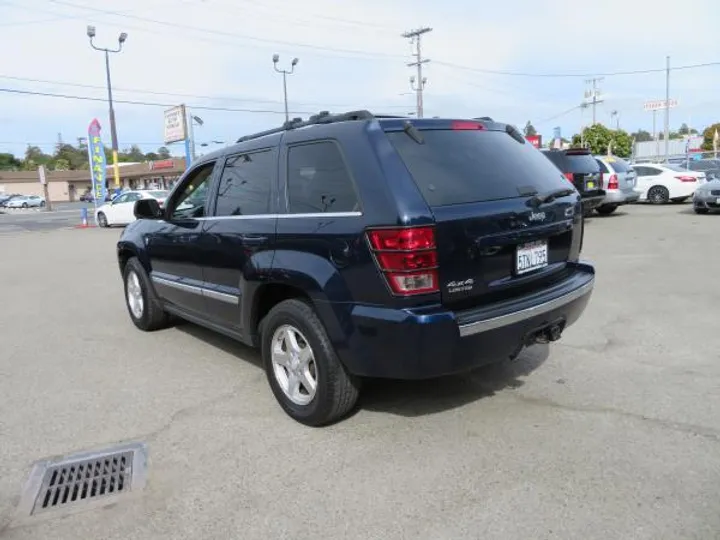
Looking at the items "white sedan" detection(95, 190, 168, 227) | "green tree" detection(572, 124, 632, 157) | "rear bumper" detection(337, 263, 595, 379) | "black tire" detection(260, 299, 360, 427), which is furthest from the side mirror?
"green tree" detection(572, 124, 632, 157)

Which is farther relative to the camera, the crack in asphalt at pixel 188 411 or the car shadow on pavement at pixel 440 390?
the car shadow on pavement at pixel 440 390

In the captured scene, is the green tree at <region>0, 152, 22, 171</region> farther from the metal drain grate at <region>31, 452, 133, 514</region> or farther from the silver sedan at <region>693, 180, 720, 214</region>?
the metal drain grate at <region>31, 452, 133, 514</region>

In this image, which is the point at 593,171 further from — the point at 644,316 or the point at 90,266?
the point at 90,266

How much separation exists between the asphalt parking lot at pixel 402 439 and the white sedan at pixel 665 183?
15.7 m

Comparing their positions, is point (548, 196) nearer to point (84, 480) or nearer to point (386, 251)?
point (386, 251)

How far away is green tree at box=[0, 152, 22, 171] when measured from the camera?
406ft

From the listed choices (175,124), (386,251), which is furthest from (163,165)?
(386,251)

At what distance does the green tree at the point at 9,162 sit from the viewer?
124 metres

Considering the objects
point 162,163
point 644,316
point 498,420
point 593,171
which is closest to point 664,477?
point 498,420

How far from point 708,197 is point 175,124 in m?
29.2

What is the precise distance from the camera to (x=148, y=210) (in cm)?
529

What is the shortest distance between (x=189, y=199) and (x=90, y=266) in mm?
Result: 7769

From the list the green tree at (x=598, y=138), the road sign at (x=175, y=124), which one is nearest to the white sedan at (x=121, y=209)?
the road sign at (x=175, y=124)

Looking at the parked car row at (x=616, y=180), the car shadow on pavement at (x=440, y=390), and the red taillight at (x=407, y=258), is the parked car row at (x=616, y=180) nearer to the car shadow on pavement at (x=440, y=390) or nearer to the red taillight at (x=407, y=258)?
the car shadow on pavement at (x=440, y=390)
